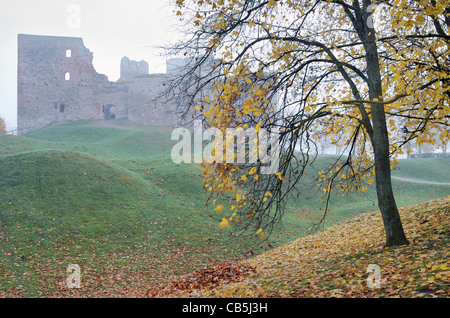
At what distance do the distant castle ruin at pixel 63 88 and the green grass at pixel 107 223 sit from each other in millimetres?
24336

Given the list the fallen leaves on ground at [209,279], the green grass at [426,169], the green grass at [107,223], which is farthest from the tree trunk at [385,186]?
the green grass at [426,169]

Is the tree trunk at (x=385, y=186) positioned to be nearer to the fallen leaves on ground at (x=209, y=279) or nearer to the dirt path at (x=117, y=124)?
the fallen leaves on ground at (x=209, y=279)

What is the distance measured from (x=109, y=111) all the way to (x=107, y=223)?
41297 millimetres

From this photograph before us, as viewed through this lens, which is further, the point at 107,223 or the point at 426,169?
the point at 426,169

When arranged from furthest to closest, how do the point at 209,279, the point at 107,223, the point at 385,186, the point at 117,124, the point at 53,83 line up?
the point at 53,83 → the point at 117,124 → the point at 107,223 → the point at 209,279 → the point at 385,186

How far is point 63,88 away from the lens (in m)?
49.3

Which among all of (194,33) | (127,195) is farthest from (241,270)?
(127,195)

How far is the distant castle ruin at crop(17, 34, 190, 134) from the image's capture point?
48344 mm

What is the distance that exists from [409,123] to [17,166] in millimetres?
18776

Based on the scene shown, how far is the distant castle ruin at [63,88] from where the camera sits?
4834 centimetres

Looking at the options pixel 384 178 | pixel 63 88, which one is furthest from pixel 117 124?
pixel 384 178

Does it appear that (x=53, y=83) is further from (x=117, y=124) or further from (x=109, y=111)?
(x=117, y=124)

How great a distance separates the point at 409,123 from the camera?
8.91 m
